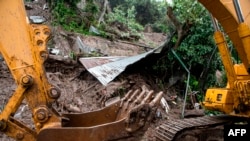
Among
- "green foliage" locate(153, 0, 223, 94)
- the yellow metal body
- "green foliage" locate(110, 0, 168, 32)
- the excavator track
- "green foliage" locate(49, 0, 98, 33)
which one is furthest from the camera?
"green foliage" locate(110, 0, 168, 32)

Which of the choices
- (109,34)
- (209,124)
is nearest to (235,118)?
(209,124)

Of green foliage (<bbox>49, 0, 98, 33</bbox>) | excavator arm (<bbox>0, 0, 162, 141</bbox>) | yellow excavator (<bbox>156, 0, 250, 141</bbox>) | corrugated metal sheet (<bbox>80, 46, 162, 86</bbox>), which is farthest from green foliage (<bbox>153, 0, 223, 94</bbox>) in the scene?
excavator arm (<bbox>0, 0, 162, 141</bbox>)

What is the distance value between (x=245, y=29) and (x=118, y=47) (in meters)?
10.9

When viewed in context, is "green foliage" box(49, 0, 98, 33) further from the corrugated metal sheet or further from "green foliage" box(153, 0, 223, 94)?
"green foliage" box(153, 0, 223, 94)

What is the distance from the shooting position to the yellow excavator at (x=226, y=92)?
4339mm

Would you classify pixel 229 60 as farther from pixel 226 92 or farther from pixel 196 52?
pixel 196 52

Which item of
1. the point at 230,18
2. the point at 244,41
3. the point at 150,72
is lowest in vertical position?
the point at 150,72

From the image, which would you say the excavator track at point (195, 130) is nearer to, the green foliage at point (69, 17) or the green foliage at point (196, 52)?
the green foliage at point (196, 52)

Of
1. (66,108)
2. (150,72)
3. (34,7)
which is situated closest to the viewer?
(66,108)

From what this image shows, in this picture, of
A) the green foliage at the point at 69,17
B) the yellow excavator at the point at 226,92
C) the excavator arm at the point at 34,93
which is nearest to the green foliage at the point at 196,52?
the green foliage at the point at 69,17

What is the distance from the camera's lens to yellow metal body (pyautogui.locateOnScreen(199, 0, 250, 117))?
4270mm

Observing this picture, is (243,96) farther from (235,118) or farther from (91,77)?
(91,77)

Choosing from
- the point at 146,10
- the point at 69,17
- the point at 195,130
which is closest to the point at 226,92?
the point at 195,130

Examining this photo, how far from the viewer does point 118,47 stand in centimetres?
1485
